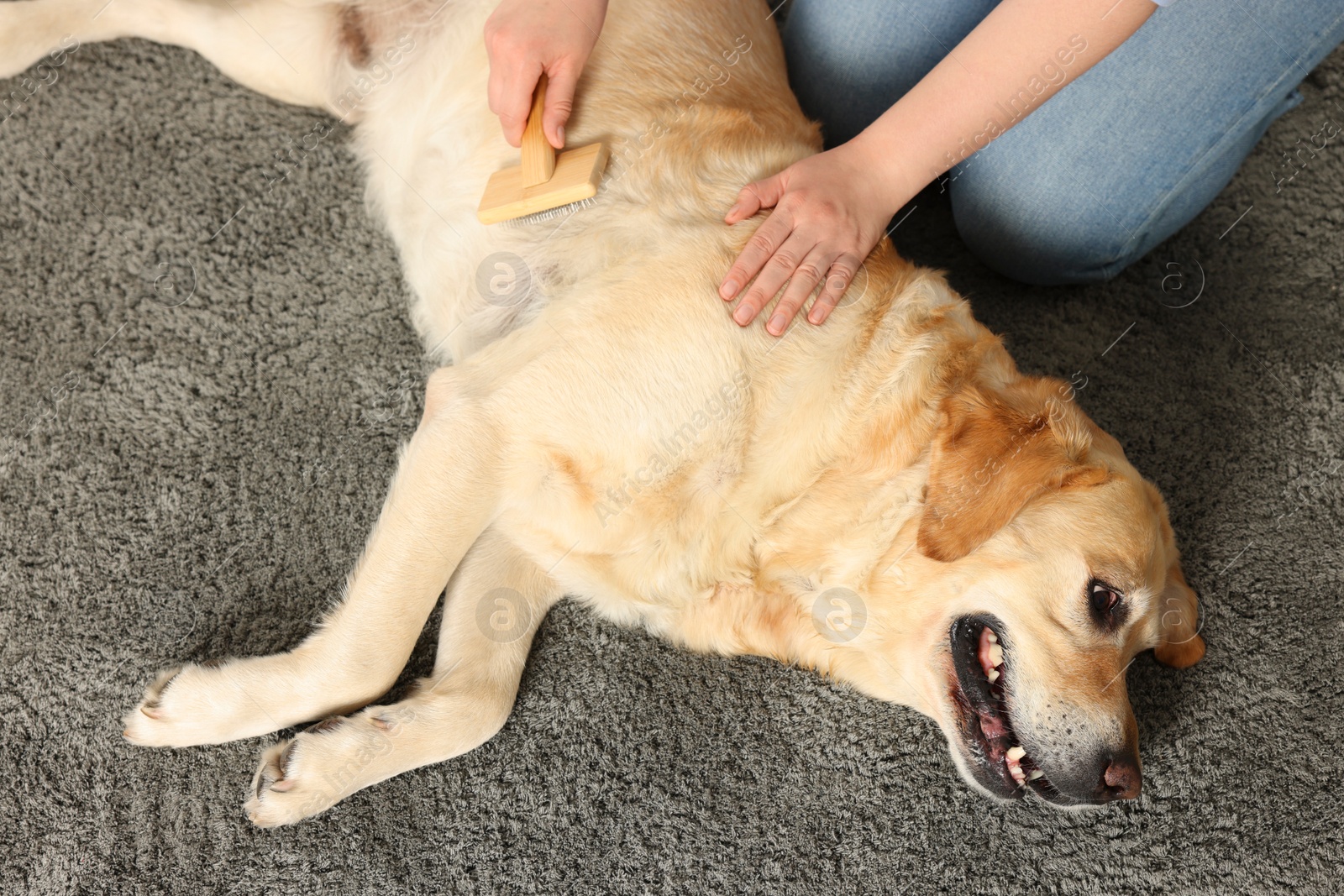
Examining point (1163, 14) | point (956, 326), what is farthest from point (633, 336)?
point (1163, 14)

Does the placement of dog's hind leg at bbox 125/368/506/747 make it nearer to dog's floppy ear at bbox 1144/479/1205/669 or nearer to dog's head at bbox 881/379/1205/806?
dog's head at bbox 881/379/1205/806

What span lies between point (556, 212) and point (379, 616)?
0.97 m

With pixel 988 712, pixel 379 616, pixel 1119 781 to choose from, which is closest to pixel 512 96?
pixel 379 616

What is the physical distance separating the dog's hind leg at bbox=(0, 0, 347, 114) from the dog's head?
2.10m

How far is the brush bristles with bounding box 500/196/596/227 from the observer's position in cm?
189

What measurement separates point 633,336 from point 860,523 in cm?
62

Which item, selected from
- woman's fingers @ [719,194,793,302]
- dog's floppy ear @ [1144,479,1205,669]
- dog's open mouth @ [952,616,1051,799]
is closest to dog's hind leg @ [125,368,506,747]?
woman's fingers @ [719,194,793,302]

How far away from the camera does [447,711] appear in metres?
1.87

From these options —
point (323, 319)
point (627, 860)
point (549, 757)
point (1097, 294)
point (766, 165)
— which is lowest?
point (627, 860)

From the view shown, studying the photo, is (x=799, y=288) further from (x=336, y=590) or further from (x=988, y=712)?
(x=336, y=590)

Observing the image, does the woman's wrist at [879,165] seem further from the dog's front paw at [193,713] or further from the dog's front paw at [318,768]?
the dog's front paw at [193,713]

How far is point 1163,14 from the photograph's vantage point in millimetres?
2229

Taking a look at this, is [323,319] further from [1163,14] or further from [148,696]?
[1163,14]

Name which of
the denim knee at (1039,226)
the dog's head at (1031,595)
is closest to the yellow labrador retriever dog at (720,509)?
the dog's head at (1031,595)
